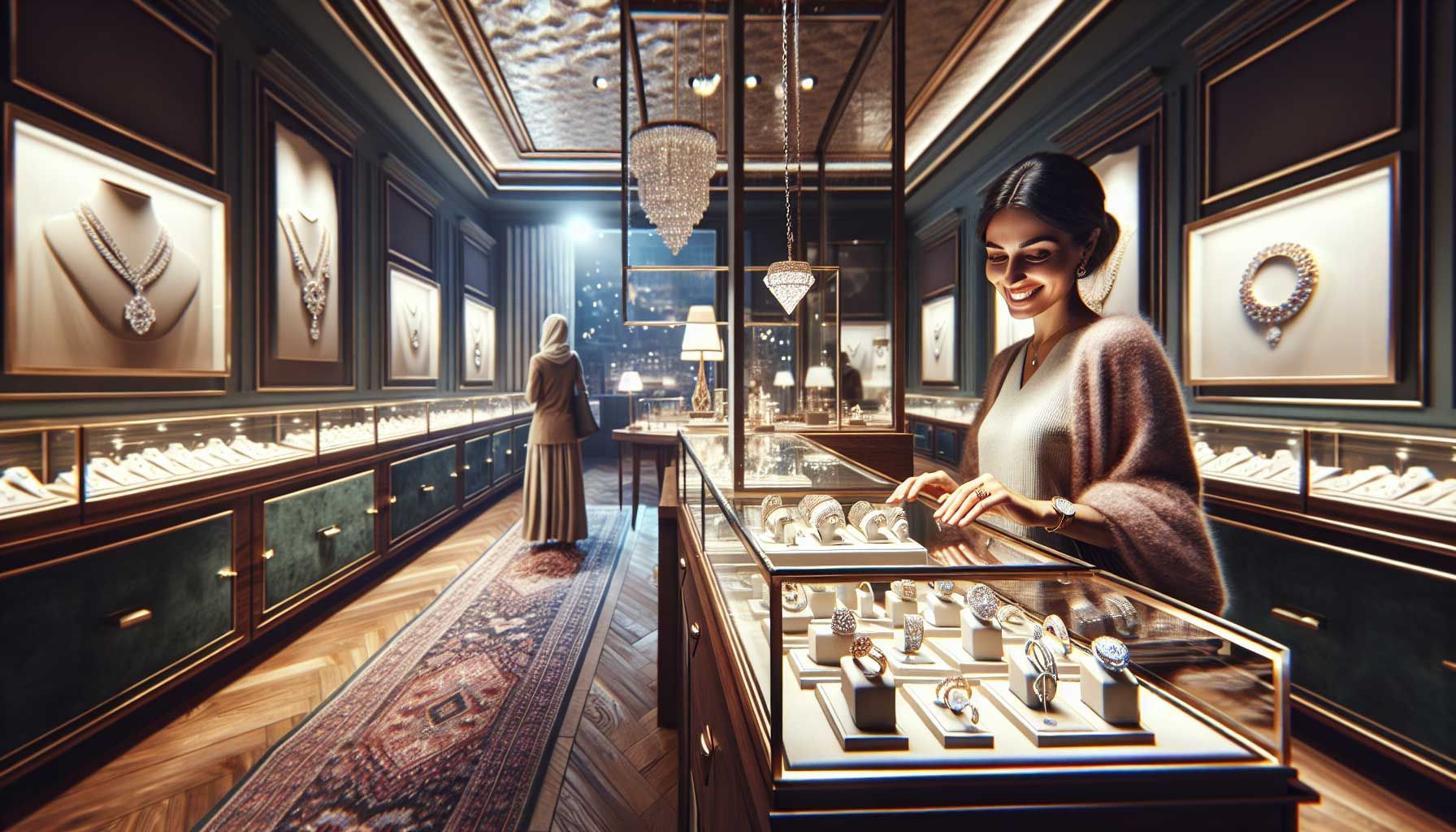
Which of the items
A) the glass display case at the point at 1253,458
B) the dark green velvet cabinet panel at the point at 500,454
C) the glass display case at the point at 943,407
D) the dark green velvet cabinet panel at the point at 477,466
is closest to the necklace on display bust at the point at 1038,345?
the glass display case at the point at 1253,458

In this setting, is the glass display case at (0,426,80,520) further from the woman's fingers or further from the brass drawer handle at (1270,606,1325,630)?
the brass drawer handle at (1270,606,1325,630)

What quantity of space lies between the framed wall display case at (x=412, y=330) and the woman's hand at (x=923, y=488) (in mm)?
5080

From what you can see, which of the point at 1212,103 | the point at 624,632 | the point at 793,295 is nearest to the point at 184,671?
the point at 624,632

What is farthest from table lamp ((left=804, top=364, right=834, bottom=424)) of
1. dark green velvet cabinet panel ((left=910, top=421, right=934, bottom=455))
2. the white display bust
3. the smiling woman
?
the white display bust

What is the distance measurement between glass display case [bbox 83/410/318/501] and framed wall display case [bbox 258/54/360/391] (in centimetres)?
75

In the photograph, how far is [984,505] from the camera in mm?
747

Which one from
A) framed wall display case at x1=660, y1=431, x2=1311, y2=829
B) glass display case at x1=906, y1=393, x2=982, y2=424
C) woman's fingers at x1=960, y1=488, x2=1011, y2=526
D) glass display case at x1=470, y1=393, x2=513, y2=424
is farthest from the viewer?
glass display case at x1=470, y1=393, x2=513, y2=424

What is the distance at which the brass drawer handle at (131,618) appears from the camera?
1996 millimetres

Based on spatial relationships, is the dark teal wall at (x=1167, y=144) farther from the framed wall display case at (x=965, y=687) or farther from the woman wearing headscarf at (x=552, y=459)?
the woman wearing headscarf at (x=552, y=459)

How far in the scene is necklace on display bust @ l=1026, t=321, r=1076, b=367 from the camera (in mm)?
1039

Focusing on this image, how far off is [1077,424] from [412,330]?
570cm

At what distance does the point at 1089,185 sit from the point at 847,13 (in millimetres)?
1959

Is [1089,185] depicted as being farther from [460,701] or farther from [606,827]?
[460,701]

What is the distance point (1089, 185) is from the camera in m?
0.96
